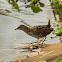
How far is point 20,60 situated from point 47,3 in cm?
415

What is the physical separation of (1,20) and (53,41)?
1.60 metres

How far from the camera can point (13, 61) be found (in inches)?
106

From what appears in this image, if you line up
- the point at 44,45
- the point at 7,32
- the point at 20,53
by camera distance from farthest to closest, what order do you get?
the point at 7,32
the point at 44,45
the point at 20,53

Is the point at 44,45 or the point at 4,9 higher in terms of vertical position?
the point at 4,9

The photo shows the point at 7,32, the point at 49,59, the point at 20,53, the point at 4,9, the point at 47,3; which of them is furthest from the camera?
the point at 47,3

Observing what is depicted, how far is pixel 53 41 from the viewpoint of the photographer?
153 inches

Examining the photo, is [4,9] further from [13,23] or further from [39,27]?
[39,27]

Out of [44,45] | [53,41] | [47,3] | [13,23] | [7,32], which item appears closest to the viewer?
[44,45]

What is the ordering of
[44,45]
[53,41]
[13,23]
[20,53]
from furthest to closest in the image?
[13,23] < [53,41] < [44,45] < [20,53]

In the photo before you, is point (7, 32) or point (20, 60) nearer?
point (20, 60)

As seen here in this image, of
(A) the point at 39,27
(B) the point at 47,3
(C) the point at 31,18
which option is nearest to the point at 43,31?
(A) the point at 39,27

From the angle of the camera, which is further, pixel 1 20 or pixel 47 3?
pixel 47 3

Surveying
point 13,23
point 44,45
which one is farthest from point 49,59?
point 13,23

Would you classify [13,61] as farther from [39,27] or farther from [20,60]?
[39,27]
